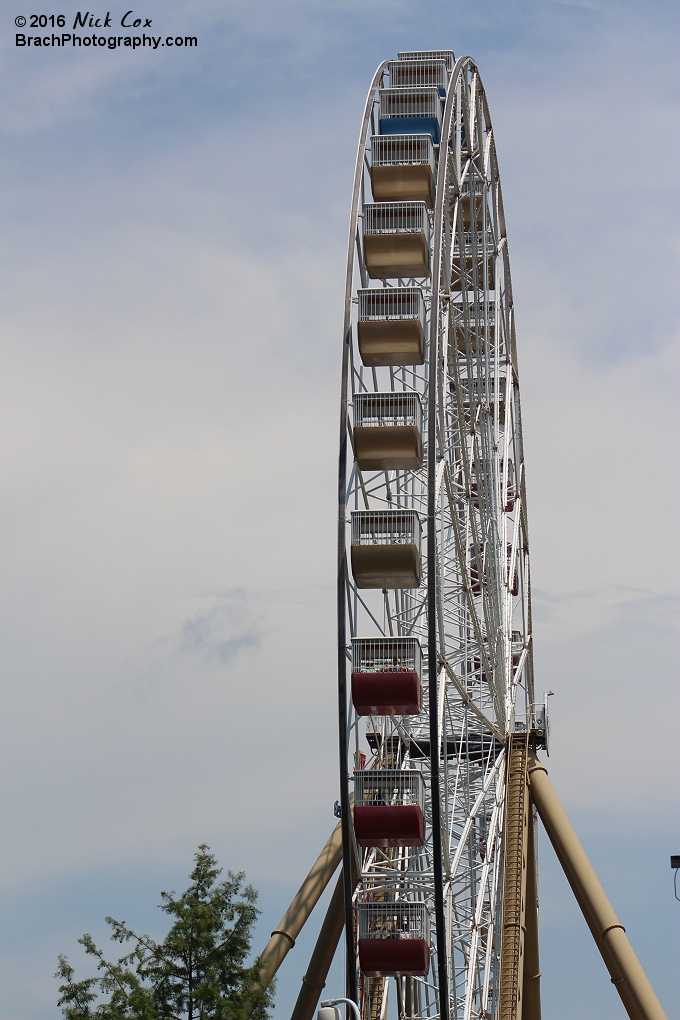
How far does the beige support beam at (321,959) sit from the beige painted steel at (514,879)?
388 centimetres

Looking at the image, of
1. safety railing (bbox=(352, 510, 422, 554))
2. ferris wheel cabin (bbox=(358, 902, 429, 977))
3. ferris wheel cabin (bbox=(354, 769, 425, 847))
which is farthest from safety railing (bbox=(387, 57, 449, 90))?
ferris wheel cabin (bbox=(358, 902, 429, 977))

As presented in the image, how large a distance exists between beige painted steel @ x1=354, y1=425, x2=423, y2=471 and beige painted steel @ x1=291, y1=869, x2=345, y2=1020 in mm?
10955

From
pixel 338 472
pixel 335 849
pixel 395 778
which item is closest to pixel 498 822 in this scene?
pixel 335 849

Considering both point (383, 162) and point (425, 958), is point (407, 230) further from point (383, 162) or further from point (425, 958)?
point (425, 958)

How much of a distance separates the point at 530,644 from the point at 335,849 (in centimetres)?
871

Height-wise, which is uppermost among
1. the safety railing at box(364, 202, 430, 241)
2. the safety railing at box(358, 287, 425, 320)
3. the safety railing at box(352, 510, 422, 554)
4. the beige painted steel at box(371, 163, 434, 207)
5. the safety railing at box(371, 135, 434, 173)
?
the safety railing at box(371, 135, 434, 173)

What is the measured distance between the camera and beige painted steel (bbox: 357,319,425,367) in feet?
112

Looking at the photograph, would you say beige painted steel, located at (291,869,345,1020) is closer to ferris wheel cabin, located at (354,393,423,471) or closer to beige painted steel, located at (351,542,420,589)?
beige painted steel, located at (351,542,420,589)

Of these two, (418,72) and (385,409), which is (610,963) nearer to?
(385,409)

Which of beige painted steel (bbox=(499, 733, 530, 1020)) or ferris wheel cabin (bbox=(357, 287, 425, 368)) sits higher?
ferris wheel cabin (bbox=(357, 287, 425, 368))

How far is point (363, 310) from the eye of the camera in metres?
34.5

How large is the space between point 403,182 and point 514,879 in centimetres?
1623

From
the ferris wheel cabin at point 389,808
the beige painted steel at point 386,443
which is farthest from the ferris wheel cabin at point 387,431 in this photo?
the ferris wheel cabin at point 389,808

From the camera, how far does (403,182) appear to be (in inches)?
1401
